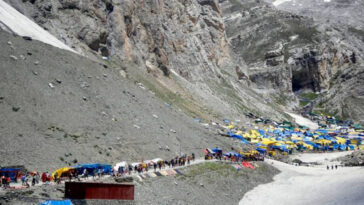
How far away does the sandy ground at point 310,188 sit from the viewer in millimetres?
42844

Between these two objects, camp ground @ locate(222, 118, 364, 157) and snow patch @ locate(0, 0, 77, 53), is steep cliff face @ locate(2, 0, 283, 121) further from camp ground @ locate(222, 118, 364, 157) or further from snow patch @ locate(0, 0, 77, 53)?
camp ground @ locate(222, 118, 364, 157)

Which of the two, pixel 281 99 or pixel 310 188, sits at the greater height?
pixel 310 188

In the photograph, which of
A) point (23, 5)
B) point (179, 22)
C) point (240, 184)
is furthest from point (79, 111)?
point (179, 22)

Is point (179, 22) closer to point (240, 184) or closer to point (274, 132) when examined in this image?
point (274, 132)

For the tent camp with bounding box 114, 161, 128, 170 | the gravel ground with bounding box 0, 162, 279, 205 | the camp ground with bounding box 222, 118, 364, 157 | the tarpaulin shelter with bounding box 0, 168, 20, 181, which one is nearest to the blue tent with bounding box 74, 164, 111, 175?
the tent camp with bounding box 114, 161, 128, 170

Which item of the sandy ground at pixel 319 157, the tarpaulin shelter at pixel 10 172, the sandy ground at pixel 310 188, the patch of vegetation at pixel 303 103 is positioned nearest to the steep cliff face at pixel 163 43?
the sandy ground at pixel 319 157

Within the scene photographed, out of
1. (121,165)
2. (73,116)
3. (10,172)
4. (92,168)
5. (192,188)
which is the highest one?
(10,172)

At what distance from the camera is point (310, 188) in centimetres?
5059

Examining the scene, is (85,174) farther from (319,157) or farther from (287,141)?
(287,141)

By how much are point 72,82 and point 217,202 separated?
23708 mm

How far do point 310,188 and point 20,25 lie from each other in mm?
47655

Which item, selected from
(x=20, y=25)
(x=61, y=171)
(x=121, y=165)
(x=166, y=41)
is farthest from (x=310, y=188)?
(x=166, y=41)

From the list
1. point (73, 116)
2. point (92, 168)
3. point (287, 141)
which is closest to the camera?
point (92, 168)

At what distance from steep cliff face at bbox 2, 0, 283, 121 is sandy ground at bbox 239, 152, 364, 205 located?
101 ft
